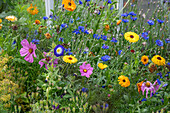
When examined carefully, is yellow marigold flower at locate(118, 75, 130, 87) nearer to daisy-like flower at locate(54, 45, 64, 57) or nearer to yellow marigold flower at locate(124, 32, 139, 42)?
yellow marigold flower at locate(124, 32, 139, 42)

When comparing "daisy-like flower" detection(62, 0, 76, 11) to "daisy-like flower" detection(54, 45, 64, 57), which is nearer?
"daisy-like flower" detection(54, 45, 64, 57)

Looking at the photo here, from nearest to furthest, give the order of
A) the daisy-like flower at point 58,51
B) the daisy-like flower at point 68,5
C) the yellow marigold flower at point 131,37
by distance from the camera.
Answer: the daisy-like flower at point 58,51
the yellow marigold flower at point 131,37
the daisy-like flower at point 68,5

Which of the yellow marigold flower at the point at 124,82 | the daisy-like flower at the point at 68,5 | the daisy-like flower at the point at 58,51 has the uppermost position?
the daisy-like flower at the point at 68,5

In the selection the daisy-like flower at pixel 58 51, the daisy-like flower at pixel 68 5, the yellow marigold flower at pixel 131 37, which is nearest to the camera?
the daisy-like flower at pixel 58 51

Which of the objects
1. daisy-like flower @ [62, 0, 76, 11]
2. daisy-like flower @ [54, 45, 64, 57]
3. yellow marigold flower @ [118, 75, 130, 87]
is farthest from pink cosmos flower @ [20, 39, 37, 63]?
yellow marigold flower @ [118, 75, 130, 87]

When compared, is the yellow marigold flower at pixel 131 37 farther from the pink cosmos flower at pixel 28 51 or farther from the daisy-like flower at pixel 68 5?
the pink cosmos flower at pixel 28 51

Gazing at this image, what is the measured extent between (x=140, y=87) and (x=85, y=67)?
1.68ft

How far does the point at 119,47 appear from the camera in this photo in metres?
2.67

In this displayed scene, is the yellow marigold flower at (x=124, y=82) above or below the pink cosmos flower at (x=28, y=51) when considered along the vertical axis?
below

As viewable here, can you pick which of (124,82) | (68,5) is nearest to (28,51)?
(68,5)

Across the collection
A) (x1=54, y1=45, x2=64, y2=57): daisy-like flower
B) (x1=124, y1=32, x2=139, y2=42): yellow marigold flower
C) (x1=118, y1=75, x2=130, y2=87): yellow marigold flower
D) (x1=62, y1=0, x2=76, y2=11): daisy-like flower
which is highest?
(x1=62, y1=0, x2=76, y2=11): daisy-like flower

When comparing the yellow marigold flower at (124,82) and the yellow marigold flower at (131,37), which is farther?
the yellow marigold flower at (131,37)

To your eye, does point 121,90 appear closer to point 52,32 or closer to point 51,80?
point 51,80

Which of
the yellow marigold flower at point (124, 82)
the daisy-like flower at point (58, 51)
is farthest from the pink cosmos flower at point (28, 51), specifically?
the yellow marigold flower at point (124, 82)
